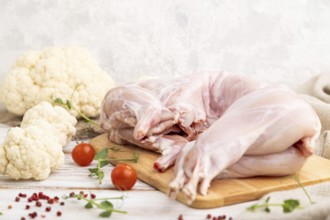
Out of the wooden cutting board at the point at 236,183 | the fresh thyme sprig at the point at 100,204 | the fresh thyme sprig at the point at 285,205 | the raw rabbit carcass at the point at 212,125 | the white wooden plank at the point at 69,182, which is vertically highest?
the raw rabbit carcass at the point at 212,125

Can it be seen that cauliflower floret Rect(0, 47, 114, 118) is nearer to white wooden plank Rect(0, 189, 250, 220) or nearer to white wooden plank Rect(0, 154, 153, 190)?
white wooden plank Rect(0, 154, 153, 190)

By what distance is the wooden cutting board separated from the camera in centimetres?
263

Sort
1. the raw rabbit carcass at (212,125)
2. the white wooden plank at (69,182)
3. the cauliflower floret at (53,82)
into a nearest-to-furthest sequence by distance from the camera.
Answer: the raw rabbit carcass at (212,125) → the white wooden plank at (69,182) → the cauliflower floret at (53,82)

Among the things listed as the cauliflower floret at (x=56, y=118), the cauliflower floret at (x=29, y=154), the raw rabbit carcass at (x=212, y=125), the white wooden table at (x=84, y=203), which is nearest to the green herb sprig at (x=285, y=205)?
the white wooden table at (x=84, y=203)

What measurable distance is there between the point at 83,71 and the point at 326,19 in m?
1.95

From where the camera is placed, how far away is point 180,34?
15.9 feet

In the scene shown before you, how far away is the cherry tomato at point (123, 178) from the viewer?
2793 mm

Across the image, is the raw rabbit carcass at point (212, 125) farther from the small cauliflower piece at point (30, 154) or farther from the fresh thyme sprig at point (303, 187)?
the small cauliflower piece at point (30, 154)

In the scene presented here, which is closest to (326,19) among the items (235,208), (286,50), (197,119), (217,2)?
(286,50)

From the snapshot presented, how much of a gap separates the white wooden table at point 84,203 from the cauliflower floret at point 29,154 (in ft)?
0.16

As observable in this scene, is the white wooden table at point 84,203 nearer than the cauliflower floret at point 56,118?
Yes

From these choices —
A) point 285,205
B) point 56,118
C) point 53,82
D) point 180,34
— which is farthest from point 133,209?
point 180,34

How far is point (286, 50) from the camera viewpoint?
4.99 metres

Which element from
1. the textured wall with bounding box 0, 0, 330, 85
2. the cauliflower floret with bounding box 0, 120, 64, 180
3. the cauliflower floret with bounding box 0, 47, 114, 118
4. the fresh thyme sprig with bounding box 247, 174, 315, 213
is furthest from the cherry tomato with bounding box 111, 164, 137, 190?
the textured wall with bounding box 0, 0, 330, 85
